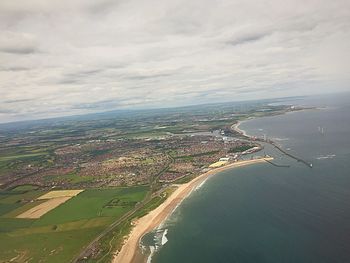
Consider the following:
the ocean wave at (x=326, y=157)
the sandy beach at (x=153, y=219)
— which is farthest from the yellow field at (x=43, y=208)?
the ocean wave at (x=326, y=157)

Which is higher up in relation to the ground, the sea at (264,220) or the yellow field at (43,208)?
the sea at (264,220)

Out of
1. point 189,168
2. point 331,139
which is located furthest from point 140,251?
point 331,139

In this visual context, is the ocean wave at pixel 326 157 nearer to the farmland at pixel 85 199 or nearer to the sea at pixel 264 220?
the sea at pixel 264 220

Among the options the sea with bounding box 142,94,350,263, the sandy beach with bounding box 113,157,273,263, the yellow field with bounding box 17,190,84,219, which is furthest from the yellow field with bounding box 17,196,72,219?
the sea with bounding box 142,94,350,263

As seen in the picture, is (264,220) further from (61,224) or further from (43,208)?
(43,208)

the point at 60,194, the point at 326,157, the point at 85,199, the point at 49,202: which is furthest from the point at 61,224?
the point at 326,157

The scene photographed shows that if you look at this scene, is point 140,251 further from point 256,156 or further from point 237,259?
point 256,156

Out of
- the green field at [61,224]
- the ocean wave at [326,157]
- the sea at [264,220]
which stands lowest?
the green field at [61,224]
